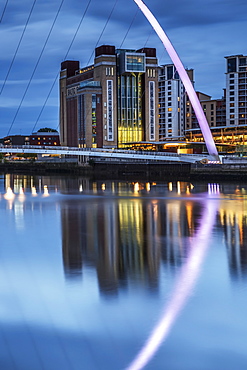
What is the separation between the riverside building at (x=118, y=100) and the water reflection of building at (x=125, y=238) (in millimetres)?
55006

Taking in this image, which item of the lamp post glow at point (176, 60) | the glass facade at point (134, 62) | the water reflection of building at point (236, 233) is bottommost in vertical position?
the water reflection of building at point (236, 233)

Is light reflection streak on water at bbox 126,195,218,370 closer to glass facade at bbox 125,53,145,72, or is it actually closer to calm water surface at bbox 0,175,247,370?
calm water surface at bbox 0,175,247,370

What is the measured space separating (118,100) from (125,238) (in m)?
64.8

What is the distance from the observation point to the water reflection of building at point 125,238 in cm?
875

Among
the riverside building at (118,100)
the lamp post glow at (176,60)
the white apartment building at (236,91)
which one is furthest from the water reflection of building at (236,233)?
the white apartment building at (236,91)

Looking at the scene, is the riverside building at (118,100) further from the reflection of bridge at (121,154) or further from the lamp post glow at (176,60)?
the lamp post glow at (176,60)

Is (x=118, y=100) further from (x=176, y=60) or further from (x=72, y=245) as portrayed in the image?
(x=72, y=245)

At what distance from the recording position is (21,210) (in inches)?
733

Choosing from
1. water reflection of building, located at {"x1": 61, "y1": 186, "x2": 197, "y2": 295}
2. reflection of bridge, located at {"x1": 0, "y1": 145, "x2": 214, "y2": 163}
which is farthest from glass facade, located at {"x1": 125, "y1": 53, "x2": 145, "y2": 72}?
water reflection of building, located at {"x1": 61, "y1": 186, "x2": 197, "y2": 295}

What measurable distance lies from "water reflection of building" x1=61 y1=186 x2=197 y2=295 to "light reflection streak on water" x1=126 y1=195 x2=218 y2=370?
0.85 feet

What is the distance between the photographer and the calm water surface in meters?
5.45

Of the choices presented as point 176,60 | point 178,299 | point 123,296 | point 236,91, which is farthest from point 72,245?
point 236,91

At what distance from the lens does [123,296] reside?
23.8 ft

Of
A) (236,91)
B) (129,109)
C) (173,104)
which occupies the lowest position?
(129,109)
